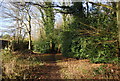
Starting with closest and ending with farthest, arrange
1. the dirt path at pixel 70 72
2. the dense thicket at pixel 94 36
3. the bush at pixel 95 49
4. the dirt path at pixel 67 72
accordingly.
Answer: the dirt path at pixel 70 72 < the dirt path at pixel 67 72 < the dense thicket at pixel 94 36 < the bush at pixel 95 49

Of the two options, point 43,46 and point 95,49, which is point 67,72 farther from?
point 43,46

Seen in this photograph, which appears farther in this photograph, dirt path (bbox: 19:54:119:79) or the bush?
the bush

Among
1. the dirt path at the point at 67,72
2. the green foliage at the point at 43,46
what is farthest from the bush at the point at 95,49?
the green foliage at the point at 43,46

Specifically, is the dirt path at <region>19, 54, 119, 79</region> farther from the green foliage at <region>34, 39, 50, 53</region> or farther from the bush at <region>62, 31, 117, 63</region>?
the green foliage at <region>34, 39, 50, 53</region>

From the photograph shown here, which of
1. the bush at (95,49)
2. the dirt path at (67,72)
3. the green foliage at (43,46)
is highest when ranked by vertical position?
the bush at (95,49)

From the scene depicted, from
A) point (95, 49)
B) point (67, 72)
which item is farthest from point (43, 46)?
point (67, 72)

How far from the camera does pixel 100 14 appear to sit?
529cm

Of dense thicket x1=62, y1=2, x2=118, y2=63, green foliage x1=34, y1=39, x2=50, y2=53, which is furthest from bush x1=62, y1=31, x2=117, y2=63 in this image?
green foliage x1=34, y1=39, x2=50, y2=53

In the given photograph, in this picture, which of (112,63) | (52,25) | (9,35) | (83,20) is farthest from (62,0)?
(112,63)

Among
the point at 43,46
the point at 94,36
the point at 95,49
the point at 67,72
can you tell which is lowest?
the point at 43,46

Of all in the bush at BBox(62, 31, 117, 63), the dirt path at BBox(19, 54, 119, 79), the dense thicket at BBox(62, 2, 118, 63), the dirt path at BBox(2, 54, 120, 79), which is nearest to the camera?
the dirt path at BBox(2, 54, 120, 79)

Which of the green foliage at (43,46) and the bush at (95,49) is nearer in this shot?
the bush at (95,49)

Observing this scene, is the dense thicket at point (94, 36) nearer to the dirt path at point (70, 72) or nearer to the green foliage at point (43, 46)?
the dirt path at point (70, 72)

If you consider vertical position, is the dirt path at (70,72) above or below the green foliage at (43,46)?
above
